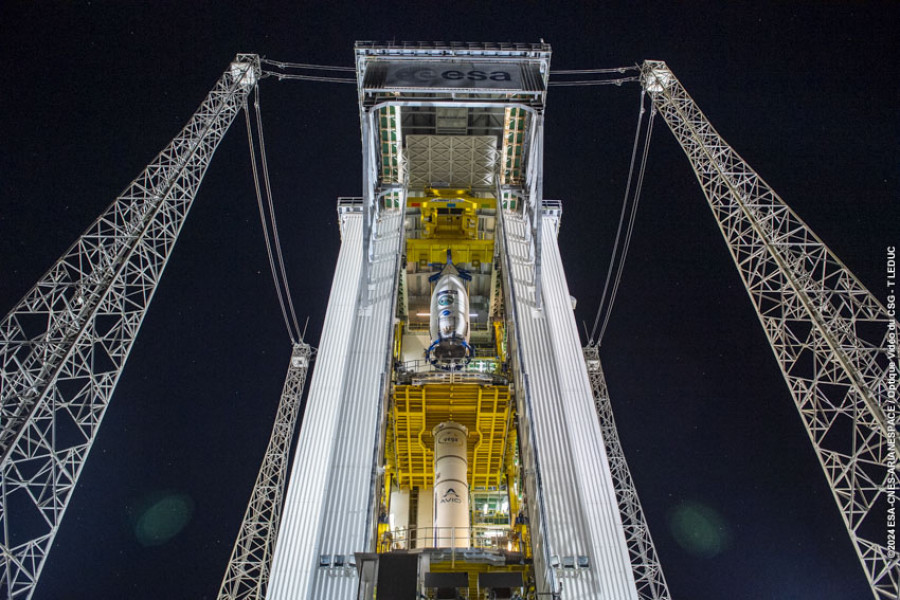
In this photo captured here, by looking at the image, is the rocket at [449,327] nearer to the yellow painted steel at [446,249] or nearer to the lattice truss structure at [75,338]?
the yellow painted steel at [446,249]

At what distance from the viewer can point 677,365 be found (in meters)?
46.3

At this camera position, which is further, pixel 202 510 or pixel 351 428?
pixel 202 510

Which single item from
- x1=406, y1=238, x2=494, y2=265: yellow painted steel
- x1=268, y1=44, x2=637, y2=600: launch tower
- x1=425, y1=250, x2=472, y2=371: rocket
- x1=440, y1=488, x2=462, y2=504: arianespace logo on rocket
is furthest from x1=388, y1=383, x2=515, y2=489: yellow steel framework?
x1=406, y1=238, x2=494, y2=265: yellow painted steel

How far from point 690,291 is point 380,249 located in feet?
90.3

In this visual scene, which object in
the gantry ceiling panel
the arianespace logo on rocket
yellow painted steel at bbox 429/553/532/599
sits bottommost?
yellow painted steel at bbox 429/553/532/599

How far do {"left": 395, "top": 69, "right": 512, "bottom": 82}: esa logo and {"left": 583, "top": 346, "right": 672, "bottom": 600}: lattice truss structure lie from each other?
737 inches

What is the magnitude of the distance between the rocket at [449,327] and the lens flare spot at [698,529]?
86.9ft

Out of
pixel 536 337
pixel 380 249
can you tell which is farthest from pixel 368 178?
pixel 536 337

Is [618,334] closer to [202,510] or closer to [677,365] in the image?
[677,365]

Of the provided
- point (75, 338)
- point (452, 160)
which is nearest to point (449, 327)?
point (452, 160)

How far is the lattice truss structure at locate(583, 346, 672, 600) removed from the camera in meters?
32.9

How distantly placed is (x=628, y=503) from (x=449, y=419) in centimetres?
1397

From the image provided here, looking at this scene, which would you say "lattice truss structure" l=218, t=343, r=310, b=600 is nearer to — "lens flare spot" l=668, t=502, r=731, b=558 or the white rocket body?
the white rocket body

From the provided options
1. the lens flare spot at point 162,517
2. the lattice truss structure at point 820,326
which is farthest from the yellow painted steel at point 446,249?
the lens flare spot at point 162,517
